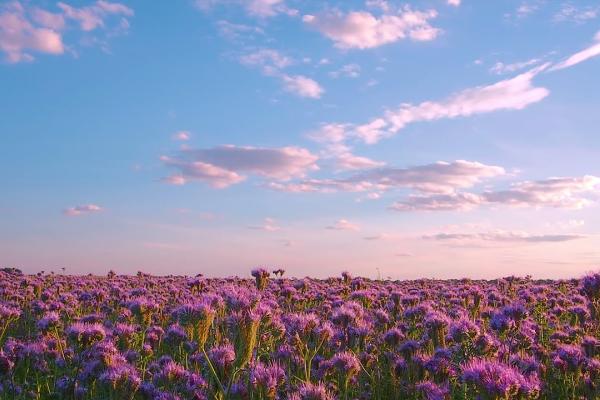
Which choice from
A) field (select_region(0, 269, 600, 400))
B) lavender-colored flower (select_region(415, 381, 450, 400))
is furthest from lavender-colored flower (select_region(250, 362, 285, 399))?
lavender-colored flower (select_region(415, 381, 450, 400))

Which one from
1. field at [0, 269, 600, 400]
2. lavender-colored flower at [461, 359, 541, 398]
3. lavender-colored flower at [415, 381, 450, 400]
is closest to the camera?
lavender-colored flower at [461, 359, 541, 398]

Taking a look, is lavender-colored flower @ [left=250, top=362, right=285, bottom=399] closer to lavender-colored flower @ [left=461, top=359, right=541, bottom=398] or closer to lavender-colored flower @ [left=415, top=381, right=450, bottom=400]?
lavender-colored flower @ [left=415, top=381, right=450, bottom=400]

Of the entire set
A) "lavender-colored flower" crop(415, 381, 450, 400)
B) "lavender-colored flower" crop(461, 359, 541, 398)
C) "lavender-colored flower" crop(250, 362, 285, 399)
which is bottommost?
"lavender-colored flower" crop(415, 381, 450, 400)

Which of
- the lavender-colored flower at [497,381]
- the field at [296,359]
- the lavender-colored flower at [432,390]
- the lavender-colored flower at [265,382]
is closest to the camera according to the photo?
the lavender-colored flower at [497,381]

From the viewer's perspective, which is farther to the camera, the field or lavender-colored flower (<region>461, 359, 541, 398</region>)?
the field

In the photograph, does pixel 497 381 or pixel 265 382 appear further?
pixel 265 382

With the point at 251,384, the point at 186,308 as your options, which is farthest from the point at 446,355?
the point at 186,308

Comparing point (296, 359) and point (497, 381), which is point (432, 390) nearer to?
point (497, 381)

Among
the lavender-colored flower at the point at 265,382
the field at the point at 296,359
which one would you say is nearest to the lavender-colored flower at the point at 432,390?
the field at the point at 296,359

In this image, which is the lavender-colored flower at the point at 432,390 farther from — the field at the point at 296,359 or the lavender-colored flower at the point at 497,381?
the lavender-colored flower at the point at 497,381

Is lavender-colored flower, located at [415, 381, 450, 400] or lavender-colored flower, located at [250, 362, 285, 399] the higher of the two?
lavender-colored flower, located at [250, 362, 285, 399]

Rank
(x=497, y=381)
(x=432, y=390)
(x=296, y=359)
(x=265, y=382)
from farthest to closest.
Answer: (x=296, y=359)
(x=432, y=390)
(x=265, y=382)
(x=497, y=381)

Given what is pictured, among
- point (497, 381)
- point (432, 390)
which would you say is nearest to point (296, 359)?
point (432, 390)

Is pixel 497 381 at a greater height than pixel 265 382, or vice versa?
pixel 497 381
